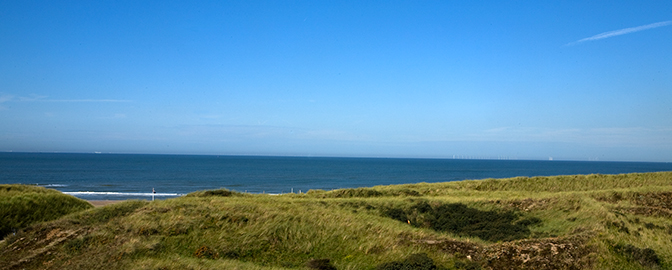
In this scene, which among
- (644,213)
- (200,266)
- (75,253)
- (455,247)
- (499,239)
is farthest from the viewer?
(644,213)

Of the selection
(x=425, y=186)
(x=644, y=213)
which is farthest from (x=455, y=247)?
(x=425, y=186)

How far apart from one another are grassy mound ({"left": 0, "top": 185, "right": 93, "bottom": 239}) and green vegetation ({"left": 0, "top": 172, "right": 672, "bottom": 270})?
408 centimetres

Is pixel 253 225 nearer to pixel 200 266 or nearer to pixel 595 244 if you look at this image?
pixel 200 266

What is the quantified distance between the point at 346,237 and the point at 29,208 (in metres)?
16.2

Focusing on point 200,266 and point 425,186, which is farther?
point 425,186

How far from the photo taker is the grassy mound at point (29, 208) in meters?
18.6

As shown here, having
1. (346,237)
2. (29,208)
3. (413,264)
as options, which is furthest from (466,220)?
(29,208)

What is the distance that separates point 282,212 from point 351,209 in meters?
4.12

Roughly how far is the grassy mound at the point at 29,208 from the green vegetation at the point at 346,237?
4.08 m

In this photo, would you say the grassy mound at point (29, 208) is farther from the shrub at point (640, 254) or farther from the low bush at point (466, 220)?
the shrub at point (640, 254)

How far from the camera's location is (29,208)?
19922mm

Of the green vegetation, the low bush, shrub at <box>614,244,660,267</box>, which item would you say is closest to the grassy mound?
the green vegetation

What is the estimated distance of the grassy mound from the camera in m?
18.6

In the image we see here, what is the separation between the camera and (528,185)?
3123cm
